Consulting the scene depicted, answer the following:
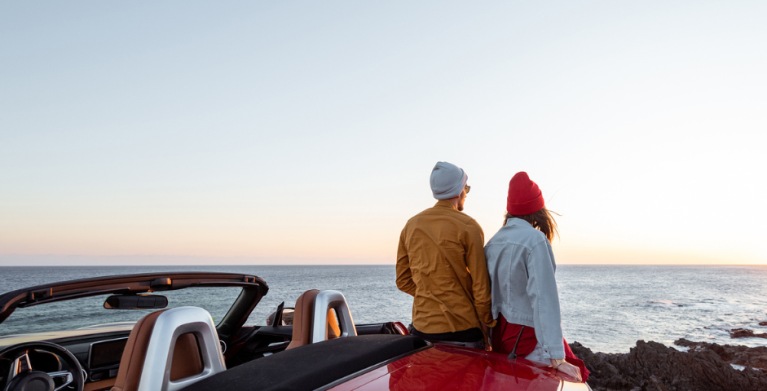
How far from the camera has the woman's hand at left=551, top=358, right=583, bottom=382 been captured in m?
2.86

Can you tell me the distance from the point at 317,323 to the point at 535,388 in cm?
126

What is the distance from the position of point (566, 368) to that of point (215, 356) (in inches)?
69.6

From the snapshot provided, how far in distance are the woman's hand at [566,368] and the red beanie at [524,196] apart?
3.10 ft

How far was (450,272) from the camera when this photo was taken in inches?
142

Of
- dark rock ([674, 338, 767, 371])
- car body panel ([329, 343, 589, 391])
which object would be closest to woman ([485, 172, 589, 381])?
car body panel ([329, 343, 589, 391])

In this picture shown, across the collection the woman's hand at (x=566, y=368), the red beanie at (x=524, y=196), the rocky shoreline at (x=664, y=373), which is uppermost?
the red beanie at (x=524, y=196)

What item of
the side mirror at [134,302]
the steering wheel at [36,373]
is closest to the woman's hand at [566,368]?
the side mirror at [134,302]

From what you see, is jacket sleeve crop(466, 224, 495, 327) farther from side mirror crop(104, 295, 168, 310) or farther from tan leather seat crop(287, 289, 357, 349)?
side mirror crop(104, 295, 168, 310)

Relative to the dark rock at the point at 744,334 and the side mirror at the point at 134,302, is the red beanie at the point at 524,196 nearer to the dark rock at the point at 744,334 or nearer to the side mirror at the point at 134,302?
the side mirror at the point at 134,302

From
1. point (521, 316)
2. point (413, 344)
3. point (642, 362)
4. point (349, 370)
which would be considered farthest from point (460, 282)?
point (642, 362)

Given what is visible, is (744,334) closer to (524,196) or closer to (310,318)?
(524,196)

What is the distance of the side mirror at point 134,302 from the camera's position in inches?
123

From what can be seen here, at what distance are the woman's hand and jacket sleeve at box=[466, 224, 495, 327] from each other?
59 cm

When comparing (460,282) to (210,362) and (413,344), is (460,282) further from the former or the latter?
(210,362)
